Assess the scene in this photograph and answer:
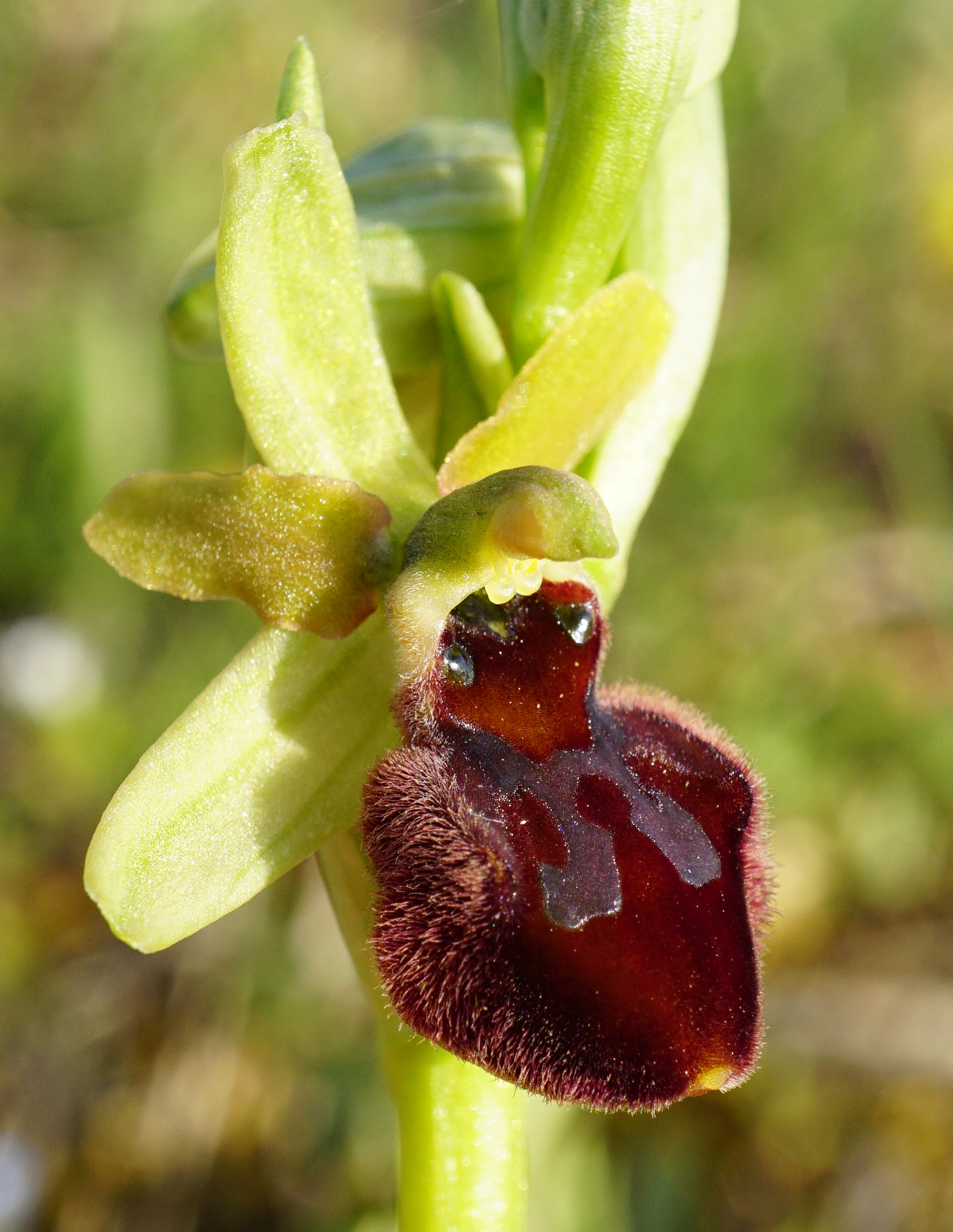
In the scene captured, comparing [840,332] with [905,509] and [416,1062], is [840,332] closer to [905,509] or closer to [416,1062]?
[905,509]

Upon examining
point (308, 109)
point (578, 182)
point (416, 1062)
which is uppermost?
point (308, 109)

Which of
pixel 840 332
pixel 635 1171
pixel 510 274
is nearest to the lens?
pixel 510 274

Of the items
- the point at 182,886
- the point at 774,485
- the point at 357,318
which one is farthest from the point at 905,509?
the point at 182,886

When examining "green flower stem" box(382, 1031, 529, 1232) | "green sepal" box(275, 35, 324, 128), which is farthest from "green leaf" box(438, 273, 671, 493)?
"green flower stem" box(382, 1031, 529, 1232)

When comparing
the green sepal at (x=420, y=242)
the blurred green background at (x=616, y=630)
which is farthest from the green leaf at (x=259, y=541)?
the blurred green background at (x=616, y=630)

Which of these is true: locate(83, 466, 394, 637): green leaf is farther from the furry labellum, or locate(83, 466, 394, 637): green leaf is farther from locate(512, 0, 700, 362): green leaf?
locate(512, 0, 700, 362): green leaf

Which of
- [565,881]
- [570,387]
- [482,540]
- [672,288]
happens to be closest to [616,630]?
[672,288]

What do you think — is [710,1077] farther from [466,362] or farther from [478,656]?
[466,362]
